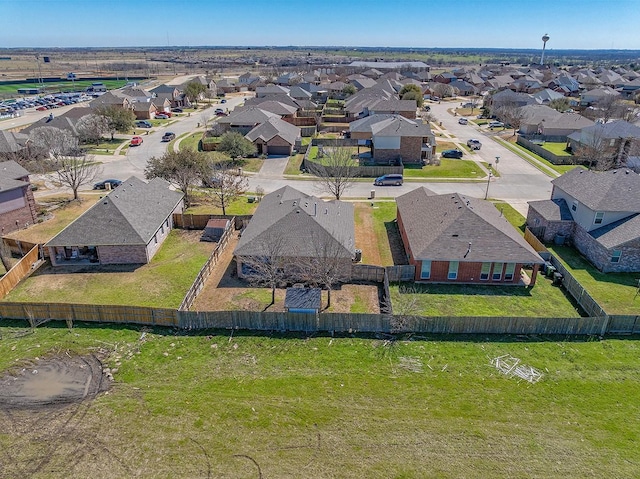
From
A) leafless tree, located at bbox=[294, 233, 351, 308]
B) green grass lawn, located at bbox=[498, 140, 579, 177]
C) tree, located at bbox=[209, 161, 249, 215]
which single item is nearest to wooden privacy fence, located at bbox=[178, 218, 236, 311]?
tree, located at bbox=[209, 161, 249, 215]

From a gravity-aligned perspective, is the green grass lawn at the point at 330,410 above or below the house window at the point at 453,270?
below

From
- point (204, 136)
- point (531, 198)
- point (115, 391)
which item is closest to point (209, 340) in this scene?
point (115, 391)

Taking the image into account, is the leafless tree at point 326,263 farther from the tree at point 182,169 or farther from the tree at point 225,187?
the tree at point 182,169

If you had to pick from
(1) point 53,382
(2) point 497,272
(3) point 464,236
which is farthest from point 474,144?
(1) point 53,382

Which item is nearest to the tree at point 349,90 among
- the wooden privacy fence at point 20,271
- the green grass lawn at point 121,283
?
the green grass lawn at point 121,283

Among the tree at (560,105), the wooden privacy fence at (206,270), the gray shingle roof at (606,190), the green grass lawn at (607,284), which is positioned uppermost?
the tree at (560,105)

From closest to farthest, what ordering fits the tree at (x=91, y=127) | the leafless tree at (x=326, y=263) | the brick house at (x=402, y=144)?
the leafless tree at (x=326, y=263) → the brick house at (x=402, y=144) → the tree at (x=91, y=127)
